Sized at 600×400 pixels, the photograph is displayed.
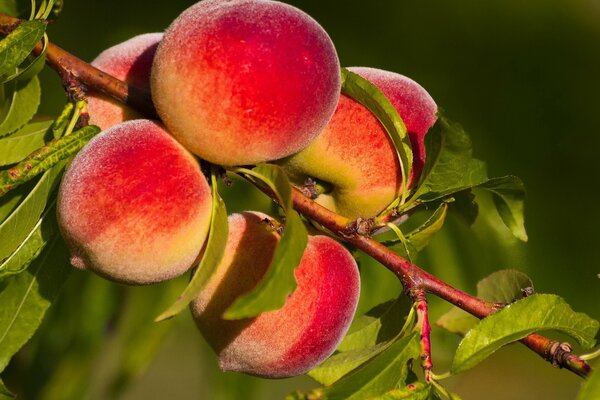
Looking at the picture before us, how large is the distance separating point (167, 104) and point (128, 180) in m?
0.10

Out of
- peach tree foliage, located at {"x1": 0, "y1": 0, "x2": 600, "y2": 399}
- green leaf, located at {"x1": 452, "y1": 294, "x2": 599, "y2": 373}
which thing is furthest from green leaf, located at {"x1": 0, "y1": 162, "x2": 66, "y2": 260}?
green leaf, located at {"x1": 452, "y1": 294, "x2": 599, "y2": 373}

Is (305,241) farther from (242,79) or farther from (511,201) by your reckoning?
(511,201)

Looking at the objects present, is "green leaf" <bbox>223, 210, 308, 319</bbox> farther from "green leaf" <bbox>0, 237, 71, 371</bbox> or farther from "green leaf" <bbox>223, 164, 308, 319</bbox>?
"green leaf" <bbox>0, 237, 71, 371</bbox>

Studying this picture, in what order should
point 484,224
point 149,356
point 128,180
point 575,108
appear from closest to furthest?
point 128,180 → point 484,224 → point 149,356 → point 575,108

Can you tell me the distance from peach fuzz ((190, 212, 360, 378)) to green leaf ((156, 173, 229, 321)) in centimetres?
7

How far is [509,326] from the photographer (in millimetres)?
876

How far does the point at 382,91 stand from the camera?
1022mm

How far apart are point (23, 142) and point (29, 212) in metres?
0.11

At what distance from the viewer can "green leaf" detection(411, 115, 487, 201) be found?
920 mm

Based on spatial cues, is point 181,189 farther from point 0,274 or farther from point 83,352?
point 83,352

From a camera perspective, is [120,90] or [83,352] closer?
[120,90]

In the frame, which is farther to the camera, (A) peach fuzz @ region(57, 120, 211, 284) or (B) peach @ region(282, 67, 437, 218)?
(B) peach @ region(282, 67, 437, 218)

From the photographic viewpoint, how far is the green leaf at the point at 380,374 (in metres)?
0.82

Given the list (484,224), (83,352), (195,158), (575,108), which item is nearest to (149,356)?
(83,352)
